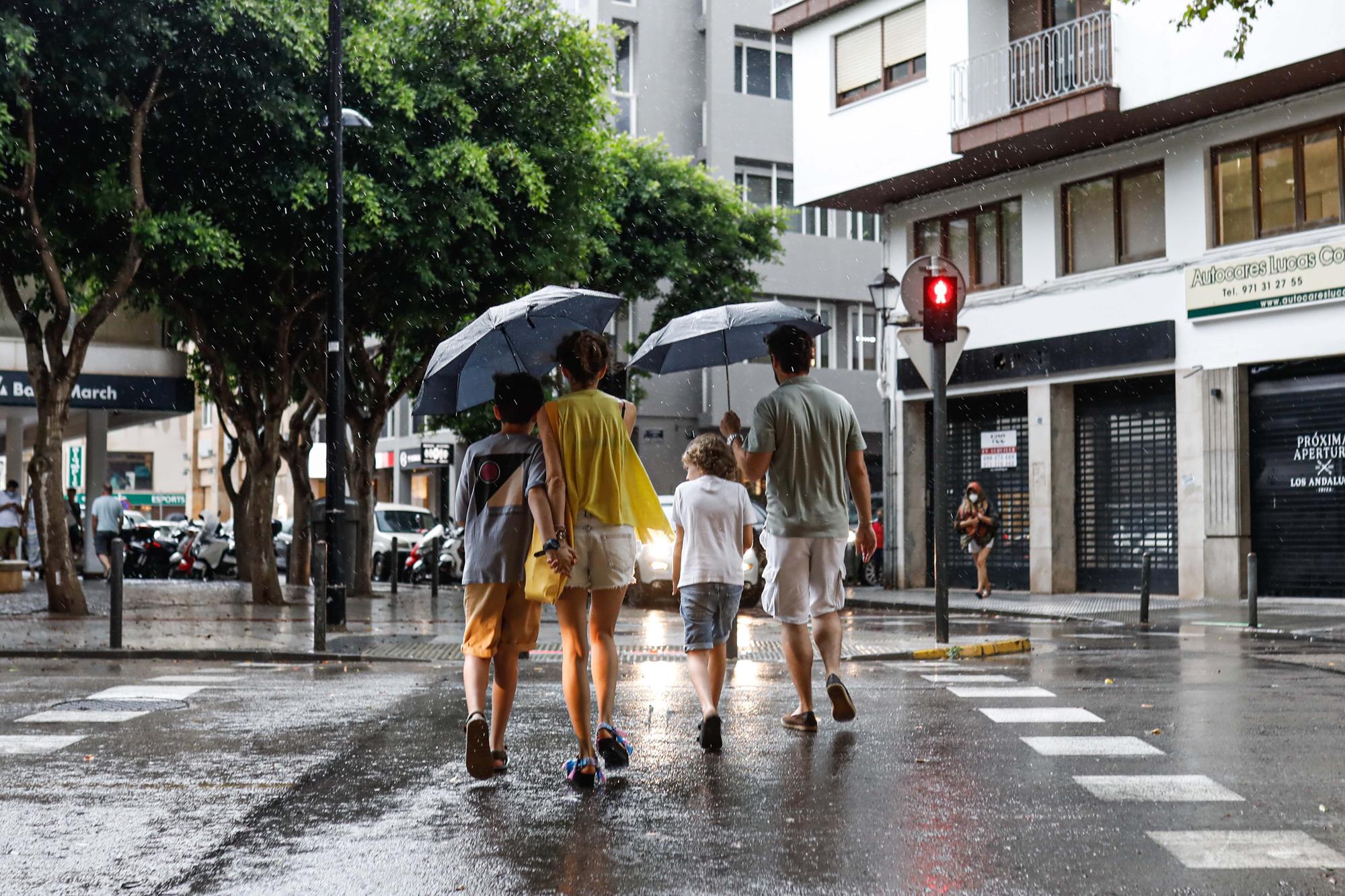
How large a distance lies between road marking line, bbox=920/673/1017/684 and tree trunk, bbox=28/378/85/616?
428 inches

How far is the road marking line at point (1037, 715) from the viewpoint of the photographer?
8680 millimetres

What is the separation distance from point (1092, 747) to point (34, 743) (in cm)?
499

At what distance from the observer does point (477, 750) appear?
6602 mm

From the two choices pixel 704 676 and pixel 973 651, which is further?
pixel 973 651

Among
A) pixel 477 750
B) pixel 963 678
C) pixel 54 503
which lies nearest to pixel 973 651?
pixel 963 678

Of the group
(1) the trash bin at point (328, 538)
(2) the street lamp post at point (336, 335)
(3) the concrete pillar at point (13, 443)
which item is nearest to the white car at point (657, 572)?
(1) the trash bin at point (328, 538)

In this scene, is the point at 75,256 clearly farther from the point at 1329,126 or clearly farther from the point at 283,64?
the point at 1329,126

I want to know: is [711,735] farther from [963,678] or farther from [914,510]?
[914,510]

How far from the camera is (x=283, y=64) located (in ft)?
61.1

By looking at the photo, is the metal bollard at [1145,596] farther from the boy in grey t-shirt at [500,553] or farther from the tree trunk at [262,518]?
the boy in grey t-shirt at [500,553]

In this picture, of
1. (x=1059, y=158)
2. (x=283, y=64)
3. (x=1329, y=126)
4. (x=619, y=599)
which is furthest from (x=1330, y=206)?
(x=619, y=599)

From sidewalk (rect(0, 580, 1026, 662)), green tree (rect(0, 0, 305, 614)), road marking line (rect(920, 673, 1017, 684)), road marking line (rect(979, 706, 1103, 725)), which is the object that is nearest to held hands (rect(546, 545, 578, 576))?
road marking line (rect(979, 706, 1103, 725))

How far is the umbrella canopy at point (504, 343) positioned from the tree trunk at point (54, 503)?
1130cm

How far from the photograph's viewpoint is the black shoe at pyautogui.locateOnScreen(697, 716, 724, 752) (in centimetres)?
757
